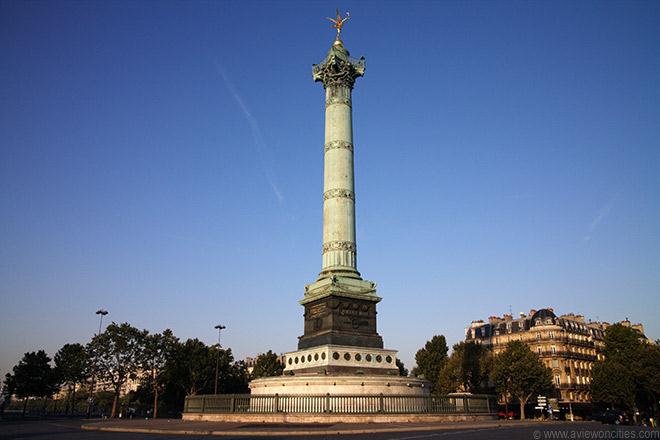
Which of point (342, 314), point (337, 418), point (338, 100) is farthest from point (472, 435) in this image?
point (338, 100)

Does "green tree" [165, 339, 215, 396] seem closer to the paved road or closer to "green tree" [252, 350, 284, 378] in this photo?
"green tree" [252, 350, 284, 378]

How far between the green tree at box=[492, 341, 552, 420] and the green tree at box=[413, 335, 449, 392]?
11.7m

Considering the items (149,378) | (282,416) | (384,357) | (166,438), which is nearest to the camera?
(166,438)

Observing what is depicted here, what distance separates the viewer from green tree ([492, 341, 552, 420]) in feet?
196

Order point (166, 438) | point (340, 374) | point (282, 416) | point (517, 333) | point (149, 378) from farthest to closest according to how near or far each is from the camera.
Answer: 1. point (517, 333)
2. point (149, 378)
3. point (340, 374)
4. point (282, 416)
5. point (166, 438)

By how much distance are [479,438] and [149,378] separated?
62958mm

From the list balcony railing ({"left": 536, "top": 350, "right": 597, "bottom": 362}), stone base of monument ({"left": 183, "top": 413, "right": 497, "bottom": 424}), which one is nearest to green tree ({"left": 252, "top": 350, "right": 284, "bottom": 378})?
balcony railing ({"left": 536, "top": 350, "right": 597, "bottom": 362})

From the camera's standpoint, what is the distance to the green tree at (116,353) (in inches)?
2386

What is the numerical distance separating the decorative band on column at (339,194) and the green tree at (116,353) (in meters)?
37.7

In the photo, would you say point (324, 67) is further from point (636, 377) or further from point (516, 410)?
point (516, 410)

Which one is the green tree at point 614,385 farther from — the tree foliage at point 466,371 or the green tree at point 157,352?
the green tree at point 157,352

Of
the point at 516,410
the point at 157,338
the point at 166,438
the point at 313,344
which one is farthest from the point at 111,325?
the point at 516,410

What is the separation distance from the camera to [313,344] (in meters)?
34.1

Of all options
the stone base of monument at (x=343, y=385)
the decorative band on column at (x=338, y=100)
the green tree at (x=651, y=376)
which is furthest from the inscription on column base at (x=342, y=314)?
the green tree at (x=651, y=376)
